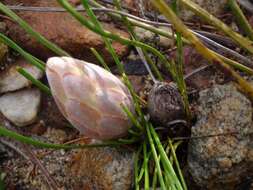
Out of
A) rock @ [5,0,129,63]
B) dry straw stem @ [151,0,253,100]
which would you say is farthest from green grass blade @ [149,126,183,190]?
rock @ [5,0,129,63]

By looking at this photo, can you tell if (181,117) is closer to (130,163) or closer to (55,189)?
(130,163)

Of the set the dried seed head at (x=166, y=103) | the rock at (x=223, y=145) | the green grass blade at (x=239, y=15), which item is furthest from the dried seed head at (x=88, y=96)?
the green grass blade at (x=239, y=15)

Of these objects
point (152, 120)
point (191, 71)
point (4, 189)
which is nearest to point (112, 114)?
point (152, 120)

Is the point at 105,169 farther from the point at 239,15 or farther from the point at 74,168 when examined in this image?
the point at 239,15

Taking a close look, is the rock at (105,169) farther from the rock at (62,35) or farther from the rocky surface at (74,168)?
the rock at (62,35)

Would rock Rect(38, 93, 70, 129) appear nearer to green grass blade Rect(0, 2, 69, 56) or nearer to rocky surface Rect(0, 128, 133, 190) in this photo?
rocky surface Rect(0, 128, 133, 190)

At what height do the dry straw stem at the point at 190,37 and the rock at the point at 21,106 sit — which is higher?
the dry straw stem at the point at 190,37
